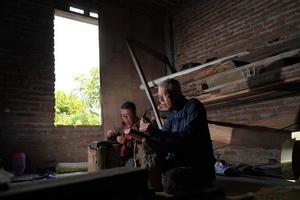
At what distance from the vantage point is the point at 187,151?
9.55 ft

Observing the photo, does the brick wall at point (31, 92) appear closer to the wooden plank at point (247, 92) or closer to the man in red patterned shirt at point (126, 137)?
the man in red patterned shirt at point (126, 137)

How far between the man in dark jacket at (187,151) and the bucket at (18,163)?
309 cm

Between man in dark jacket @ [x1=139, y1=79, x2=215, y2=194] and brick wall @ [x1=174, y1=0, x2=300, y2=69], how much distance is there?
2979mm

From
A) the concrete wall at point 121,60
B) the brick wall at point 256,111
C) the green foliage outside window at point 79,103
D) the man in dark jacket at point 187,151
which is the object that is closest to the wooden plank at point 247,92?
the brick wall at point 256,111

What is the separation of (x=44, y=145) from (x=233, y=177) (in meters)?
3.39

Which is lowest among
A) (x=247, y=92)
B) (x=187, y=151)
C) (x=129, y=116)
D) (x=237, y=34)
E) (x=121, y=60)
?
(x=187, y=151)

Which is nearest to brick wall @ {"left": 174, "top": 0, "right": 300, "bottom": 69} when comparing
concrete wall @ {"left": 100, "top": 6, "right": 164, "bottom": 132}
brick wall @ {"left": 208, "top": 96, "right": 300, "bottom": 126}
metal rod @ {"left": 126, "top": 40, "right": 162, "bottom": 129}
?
concrete wall @ {"left": 100, "top": 6, "right": 164, "bottom": 132}

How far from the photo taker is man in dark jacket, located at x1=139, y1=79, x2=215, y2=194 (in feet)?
9.12

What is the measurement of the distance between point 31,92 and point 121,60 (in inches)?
82.2

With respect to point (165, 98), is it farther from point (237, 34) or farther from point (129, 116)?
point (237, 34)

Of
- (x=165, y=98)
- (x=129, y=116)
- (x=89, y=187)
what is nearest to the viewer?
(x=89, y=187)

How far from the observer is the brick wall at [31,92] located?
5.39 m

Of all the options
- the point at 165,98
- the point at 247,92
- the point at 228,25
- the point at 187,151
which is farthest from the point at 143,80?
the point at 187,151

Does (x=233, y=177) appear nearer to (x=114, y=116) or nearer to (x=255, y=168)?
(x=255, y=168)
